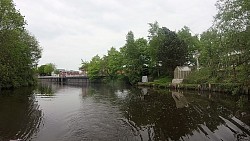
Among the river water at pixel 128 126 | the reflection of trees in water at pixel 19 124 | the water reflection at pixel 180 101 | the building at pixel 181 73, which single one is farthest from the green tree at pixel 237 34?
the building at pixel 181 73

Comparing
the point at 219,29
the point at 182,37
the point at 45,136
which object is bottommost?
the point at 45,136

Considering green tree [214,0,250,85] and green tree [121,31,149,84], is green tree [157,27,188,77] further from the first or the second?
green tree [214,0,250,85]

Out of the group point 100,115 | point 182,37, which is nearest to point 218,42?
point 100,115

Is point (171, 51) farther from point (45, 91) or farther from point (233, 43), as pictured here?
point (233, 43)

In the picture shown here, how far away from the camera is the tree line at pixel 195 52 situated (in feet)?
44.1

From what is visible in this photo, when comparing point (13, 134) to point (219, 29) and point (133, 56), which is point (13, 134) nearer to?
A: point (219, 29)

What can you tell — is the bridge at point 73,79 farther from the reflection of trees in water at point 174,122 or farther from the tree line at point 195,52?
the reflection of trees in water at point 174,122

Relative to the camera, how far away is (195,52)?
210 ft

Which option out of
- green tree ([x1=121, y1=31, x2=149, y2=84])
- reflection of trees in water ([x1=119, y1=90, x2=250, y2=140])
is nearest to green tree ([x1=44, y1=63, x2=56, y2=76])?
green tree ([x1=121, y1=31, x2=149, y2=84])

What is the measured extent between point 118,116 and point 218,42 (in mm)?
10037

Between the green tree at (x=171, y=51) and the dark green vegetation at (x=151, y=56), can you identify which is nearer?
the green tree at (x=171, y=51)

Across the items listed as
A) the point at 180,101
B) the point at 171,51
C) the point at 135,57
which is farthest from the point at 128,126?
the point at 135,57

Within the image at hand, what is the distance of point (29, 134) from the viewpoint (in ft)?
48.5

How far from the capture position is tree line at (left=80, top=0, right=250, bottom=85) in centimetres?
1345
